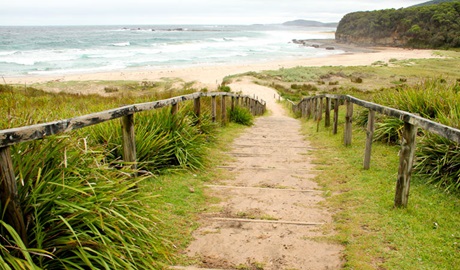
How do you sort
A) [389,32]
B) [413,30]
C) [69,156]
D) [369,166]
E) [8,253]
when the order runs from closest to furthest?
[8,253], [69,156], [369,166], [413,30], [389,32]

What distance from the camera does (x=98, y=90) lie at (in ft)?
94.8

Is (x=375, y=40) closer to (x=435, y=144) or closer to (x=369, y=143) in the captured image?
(x=369, y=143)

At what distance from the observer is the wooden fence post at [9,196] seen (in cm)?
241

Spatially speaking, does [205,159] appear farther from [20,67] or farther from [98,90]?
[20,67]

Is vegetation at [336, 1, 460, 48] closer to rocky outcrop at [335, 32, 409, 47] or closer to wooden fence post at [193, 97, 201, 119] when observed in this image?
rocky outcrop at [335, 32, 409, 47]

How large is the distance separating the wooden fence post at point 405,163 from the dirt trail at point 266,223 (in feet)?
2.75

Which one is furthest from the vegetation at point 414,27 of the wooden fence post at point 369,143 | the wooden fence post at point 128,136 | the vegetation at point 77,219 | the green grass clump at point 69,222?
the green grass clump at point 69,222

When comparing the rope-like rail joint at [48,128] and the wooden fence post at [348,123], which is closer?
the rope-like rail joint at [48,128]

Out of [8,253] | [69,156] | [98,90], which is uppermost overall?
[69,156]

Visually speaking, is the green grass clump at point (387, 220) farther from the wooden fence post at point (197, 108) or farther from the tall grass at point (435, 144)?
the wooden fence post at point (197, 108)

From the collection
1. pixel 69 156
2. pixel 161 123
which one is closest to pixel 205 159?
pixel 161 123

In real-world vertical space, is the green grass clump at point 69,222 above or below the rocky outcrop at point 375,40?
below

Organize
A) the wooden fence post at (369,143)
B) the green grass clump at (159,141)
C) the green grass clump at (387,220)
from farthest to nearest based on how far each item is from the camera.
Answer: the wooden fence post at (369,143), the green grass clump at (159,141), the green grass clump at (387,220)

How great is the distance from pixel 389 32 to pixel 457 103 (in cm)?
10162
